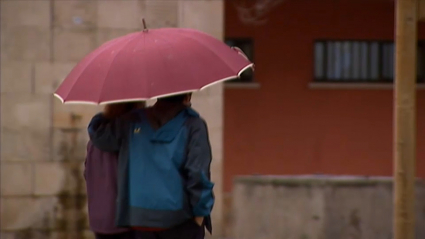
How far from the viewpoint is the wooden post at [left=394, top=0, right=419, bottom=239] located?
5902 mm

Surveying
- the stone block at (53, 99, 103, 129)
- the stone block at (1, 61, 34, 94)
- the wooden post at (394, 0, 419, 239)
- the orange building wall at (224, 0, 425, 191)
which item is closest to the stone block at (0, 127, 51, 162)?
the stone block at (53, 99, 103, 129)

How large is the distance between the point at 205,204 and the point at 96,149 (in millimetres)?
671

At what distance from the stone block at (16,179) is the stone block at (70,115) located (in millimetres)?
528

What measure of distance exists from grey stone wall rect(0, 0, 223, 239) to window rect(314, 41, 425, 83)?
16.9 feet

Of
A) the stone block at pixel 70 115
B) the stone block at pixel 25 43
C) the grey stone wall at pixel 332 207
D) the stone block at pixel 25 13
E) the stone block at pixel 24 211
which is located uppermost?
the stone block at pixel 25 13

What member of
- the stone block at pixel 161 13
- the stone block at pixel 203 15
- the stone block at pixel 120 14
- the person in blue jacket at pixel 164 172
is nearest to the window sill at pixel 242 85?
the stone block at pixel 203 15

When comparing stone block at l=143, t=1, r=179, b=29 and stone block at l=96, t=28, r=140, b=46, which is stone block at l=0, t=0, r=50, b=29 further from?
stone block at l=143, t=1, r=179, b=29

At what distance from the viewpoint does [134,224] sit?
4.17 meters

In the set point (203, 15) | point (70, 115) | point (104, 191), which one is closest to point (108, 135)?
point (104, 191)

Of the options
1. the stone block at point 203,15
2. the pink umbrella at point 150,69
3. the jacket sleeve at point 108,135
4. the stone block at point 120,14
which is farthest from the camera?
the stone block at point 203,15

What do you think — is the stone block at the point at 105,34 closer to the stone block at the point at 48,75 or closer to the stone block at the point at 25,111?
the stone block at the point at 48,75

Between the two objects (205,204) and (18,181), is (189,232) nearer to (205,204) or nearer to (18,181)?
(205,204)

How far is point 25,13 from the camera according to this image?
8750 millimetres

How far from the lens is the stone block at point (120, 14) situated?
351 inches
